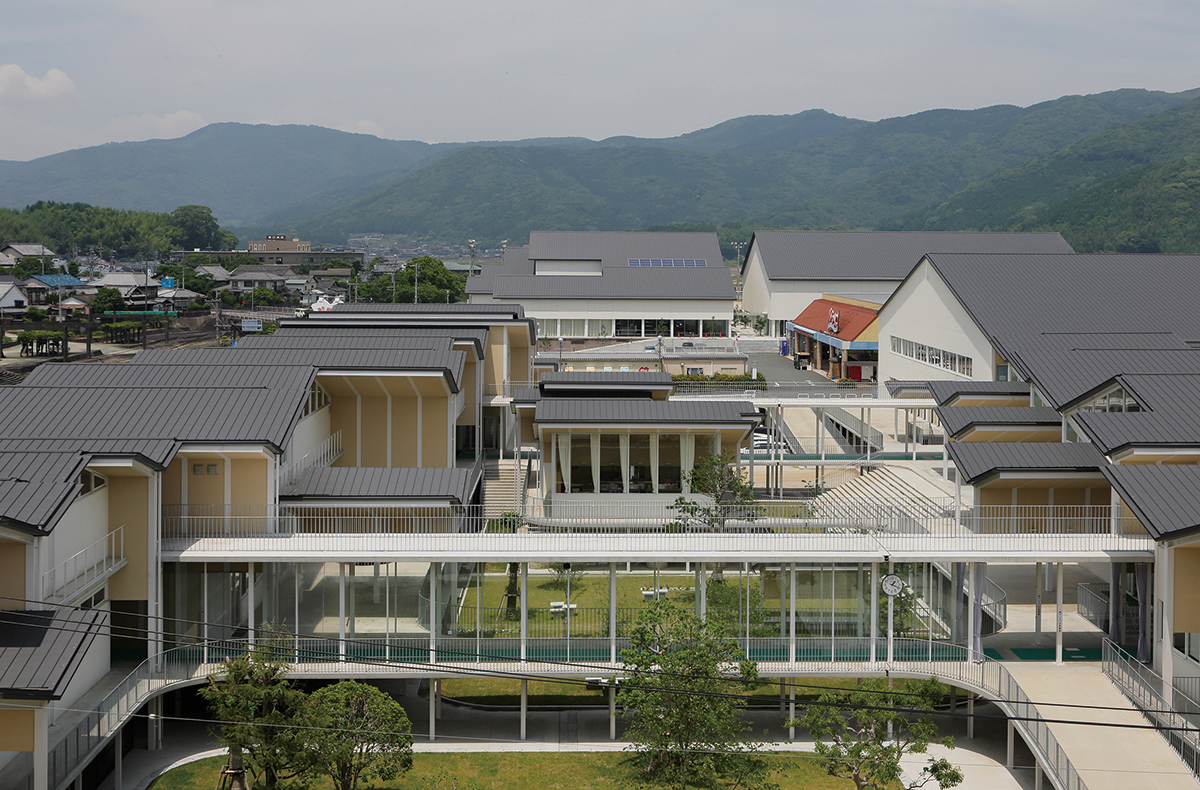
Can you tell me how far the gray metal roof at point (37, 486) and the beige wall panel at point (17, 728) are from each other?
102 inches

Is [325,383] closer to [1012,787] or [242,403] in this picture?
[242,403]

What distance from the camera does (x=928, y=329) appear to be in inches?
1845

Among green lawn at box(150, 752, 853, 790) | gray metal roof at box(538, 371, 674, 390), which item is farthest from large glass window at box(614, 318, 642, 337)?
green lawn at box(150, 752, 853, 790)

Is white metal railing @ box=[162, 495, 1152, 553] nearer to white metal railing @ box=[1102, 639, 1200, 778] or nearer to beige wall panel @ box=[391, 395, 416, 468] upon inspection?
white metal railing @ box=[1102, 639, 1200, 778]

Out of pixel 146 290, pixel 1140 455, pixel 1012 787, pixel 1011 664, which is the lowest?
pixel 1012 787

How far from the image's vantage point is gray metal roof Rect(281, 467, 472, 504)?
920 inches

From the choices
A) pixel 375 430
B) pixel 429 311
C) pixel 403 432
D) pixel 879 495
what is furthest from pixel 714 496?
pixel 429 311

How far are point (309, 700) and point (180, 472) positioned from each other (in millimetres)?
6356

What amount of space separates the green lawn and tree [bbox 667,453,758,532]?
725 cm

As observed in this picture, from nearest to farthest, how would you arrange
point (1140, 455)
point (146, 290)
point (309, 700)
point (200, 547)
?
point (309, 700)
point (200, 547)
point (1140, 455)
point (146, 290)

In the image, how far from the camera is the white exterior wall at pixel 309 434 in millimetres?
24234

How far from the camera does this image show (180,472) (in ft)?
70.7

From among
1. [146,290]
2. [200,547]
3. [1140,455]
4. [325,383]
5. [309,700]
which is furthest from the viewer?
[146,290]

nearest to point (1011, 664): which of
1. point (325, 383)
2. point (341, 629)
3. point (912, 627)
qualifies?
point (912, 627)
